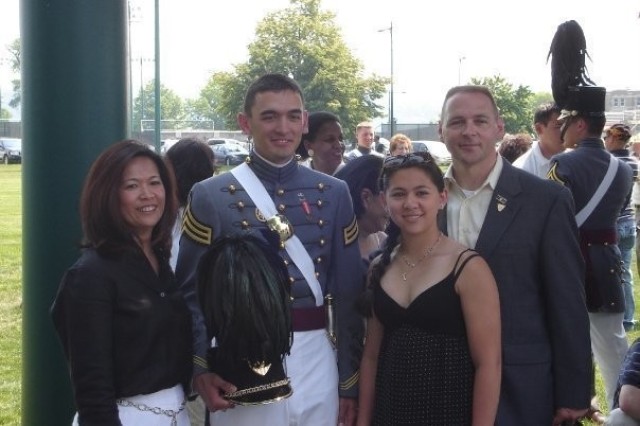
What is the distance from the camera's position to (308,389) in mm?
3105

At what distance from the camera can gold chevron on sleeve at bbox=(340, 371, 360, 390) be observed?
317 cm

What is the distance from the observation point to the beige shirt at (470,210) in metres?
3.12

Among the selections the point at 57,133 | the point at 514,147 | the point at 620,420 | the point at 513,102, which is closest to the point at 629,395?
the point at 620,420

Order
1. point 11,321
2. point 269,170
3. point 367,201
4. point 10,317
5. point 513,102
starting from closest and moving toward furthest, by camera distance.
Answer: point 269,170
point 367,201
point 11,321
point 10,317
point 513,102

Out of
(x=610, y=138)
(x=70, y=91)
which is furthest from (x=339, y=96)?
(x=70, y=91)

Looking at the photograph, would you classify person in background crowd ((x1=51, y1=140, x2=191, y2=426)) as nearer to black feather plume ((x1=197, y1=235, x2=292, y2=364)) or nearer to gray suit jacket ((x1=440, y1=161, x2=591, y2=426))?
black feather plume ((x1=197, y1=235, x2=292, y2=364))

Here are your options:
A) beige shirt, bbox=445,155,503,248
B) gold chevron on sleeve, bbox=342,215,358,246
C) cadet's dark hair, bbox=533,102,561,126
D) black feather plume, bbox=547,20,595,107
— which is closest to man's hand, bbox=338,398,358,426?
gold chevron on sleeve, bbox=342,215,358,246

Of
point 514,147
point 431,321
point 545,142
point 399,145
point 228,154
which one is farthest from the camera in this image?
point 228,154

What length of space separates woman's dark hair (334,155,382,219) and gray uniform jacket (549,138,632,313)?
1.64 meters

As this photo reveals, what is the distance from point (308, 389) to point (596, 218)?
279 centimetres

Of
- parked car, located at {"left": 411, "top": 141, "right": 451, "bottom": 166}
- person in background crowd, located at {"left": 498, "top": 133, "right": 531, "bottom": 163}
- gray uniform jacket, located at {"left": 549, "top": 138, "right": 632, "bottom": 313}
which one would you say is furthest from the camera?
person in background crowd, located at {"left": 498, "top": 133, "right": 531, "bottom": 163}

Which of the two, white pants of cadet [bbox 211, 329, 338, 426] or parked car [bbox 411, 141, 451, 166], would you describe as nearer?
white pants of cadet [bbox 211, 329, 338, 426]

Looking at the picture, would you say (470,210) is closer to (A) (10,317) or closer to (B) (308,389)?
(B) (308,389)

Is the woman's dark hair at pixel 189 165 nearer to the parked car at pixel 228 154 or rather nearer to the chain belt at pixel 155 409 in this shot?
the chain belt at pixel 155 409
